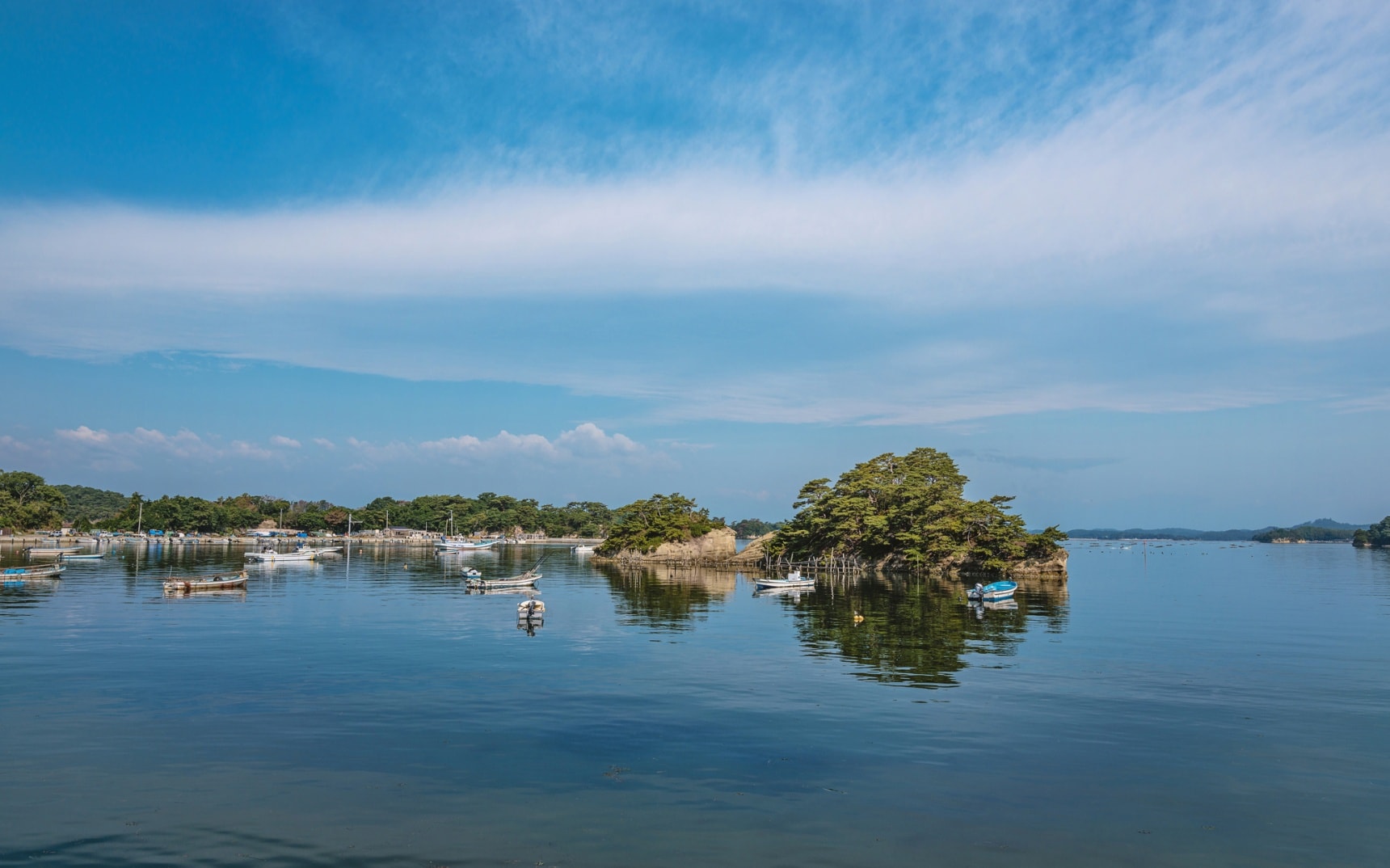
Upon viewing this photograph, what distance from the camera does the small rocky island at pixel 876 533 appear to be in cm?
9425

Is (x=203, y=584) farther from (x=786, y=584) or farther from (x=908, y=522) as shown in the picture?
(x=908, y=522)

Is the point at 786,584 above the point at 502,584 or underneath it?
underneath

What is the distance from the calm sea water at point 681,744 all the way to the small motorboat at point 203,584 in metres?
16.9

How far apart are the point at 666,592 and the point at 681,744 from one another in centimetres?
5409

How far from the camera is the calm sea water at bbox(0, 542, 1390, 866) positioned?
1697 cm

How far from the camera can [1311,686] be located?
34.1m

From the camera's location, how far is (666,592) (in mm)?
77625

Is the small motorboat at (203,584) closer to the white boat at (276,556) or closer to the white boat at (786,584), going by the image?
the white boat at (276,556)

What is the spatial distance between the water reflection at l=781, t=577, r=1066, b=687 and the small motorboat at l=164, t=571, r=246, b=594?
46.5 metres

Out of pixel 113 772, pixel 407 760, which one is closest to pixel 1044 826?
pixel 407 760

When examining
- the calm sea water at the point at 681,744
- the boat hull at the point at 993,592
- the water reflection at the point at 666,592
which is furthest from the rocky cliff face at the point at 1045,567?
the calm sea water at the point at 681,744

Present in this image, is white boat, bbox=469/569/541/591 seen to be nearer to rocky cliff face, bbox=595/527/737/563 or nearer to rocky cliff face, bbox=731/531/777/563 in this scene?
rocky cliff face, bbox=595/527/737/563

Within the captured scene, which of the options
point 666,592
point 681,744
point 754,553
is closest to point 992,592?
point 666,592

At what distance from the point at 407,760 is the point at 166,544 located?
17754 centimetres
